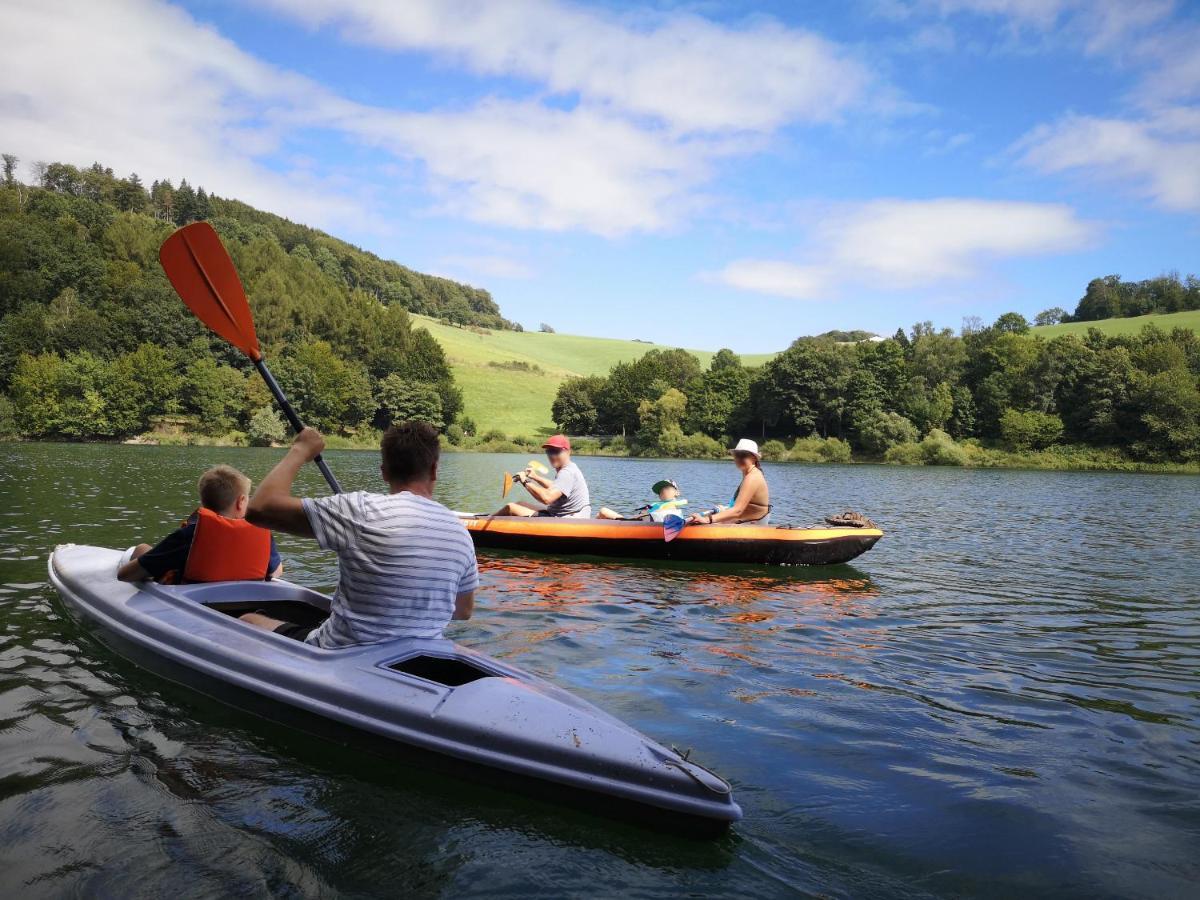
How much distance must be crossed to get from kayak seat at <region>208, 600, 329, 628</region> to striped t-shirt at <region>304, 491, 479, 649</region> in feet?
4.42

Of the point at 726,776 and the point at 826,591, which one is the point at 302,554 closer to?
the point at 826,591

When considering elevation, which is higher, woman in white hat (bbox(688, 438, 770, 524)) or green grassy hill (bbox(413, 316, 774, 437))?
green grassy hill (bbox(413, 316, 774, 437))

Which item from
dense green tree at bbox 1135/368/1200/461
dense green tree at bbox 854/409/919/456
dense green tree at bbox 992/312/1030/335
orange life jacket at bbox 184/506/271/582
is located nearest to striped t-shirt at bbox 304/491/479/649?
orange life jacket at bbox 184/506/271/582

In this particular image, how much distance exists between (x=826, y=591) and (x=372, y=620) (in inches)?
260

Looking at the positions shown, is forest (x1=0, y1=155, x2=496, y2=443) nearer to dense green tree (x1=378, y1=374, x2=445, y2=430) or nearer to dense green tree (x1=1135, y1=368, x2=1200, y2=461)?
dense green tree (x1=378, y1=374, x2=445, y2=430)

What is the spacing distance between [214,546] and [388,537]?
237 centimetres

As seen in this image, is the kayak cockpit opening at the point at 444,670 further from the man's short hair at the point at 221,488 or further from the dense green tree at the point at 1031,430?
the dense green tree at the point at 1031,430

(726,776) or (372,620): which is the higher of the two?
(372,620)

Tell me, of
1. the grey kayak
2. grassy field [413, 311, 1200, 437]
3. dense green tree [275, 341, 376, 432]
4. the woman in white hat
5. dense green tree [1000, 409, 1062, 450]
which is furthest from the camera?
grassy field [413, 311, 1200, 437]

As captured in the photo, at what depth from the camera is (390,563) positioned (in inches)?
154

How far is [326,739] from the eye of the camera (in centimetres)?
415

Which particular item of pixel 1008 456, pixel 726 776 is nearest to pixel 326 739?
pixel 726 776

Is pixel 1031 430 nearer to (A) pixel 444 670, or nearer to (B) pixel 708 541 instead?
(B) pixel 708 541

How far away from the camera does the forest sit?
165ft
